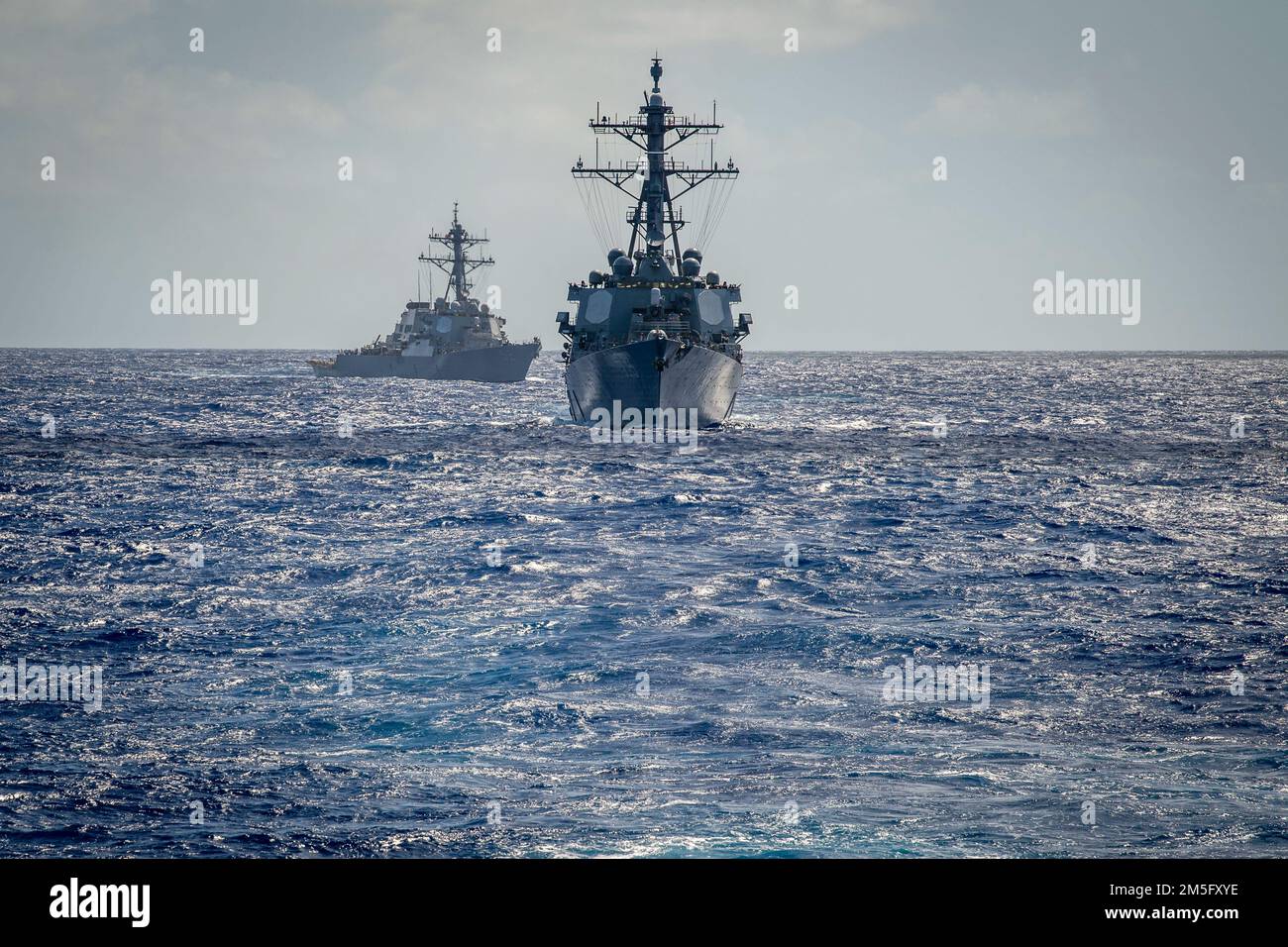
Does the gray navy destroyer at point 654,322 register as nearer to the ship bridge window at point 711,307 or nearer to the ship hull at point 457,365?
the ship bridge window at point 711,307

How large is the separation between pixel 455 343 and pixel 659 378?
6540 centimetres

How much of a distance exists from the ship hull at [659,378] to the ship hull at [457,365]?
2063 inches

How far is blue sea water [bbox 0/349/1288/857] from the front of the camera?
9562mm

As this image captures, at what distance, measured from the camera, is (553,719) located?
12.3 metres

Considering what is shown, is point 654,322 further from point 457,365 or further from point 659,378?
point 457,365

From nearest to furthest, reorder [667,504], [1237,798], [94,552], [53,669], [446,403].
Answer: [1237,798] < [53,669] < [94,552] < [667,504] < [446,403]

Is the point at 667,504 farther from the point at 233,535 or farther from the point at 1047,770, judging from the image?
the point at 1047,770

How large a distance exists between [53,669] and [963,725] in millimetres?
10805

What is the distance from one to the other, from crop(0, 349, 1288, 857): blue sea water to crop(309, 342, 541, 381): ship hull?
74.5 metres

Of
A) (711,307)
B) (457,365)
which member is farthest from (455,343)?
(711,307)

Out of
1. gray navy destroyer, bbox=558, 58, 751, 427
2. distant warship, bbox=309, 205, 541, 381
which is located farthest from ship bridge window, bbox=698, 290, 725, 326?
distant warship, bbox=309, 205, 541, 381

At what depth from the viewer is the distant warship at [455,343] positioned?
11053 centimetres

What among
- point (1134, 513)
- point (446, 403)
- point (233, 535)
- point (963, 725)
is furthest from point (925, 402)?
point (963, 725)

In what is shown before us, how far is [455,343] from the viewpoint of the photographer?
111m
